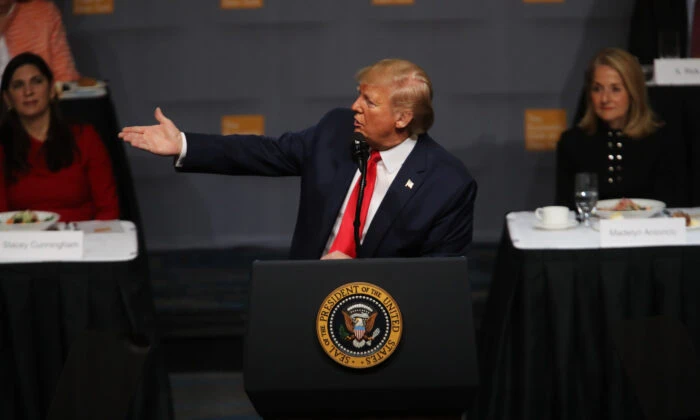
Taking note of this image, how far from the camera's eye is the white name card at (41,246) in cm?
292

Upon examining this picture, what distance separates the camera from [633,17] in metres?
5.38

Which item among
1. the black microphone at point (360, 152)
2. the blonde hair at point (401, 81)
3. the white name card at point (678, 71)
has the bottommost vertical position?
the white name card at point (678, 71)

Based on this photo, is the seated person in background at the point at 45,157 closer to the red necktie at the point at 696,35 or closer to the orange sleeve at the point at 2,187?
the orange sleeve at the point at 2,187

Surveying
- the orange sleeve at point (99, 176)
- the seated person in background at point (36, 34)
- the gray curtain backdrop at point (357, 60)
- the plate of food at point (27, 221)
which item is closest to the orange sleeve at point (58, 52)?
the seated person in background at point (36, 34)

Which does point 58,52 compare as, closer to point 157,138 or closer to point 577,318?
point 157,138

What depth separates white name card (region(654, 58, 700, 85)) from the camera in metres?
4.43

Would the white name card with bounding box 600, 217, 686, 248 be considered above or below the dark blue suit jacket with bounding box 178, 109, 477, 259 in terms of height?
below

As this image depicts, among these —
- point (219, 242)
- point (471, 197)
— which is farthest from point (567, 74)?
point (471, 197)

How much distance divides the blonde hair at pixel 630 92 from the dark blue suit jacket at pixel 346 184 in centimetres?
152

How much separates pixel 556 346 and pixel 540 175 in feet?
10.0

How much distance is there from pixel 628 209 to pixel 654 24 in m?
2.26

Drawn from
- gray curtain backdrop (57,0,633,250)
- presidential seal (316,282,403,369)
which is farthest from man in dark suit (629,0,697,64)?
presidential seal (316,282,403,369)

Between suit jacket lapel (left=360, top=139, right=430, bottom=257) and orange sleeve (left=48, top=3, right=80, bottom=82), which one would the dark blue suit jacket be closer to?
suit jacket lapel (left=360, top=139, right=430, bottom=257)

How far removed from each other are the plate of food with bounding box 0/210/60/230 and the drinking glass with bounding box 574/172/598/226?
5.53ft
